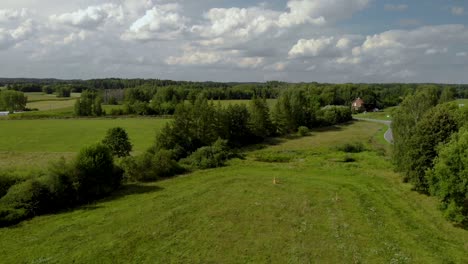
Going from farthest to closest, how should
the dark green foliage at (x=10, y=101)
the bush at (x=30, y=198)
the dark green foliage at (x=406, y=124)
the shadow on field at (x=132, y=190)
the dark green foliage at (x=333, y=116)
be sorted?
the dark green foliage at (x=10, y=101), the dark green foliage at (x=333, y=116), the dark green foliage at (x=406, y=124), the shadow on field at (x=132, y=190), the bush at (x=30, y=198)

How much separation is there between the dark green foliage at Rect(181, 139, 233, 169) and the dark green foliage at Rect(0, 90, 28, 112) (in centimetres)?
11042

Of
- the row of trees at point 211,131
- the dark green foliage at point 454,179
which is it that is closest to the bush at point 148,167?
the row of trees at point 211,131

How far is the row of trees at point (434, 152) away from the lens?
2417 cm

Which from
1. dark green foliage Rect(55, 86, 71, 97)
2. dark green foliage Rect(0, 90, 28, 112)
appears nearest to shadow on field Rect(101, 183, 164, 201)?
dark green foliage Rect(0, 90, 28, 112)

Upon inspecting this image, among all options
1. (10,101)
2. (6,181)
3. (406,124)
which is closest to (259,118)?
(406,124)

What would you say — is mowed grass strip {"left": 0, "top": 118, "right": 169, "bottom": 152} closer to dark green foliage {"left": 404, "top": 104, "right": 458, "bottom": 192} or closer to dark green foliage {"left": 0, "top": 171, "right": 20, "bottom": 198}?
dark green foliage {"left": 0, "top": 171, "right": 20, "bottom": 198}

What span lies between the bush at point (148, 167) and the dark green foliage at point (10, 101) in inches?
4426

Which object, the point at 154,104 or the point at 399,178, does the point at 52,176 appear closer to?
the point at 399,178

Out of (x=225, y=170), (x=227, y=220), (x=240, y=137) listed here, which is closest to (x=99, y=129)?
(x=240, y=137)

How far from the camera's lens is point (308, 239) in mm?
22422

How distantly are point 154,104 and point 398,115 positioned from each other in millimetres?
94514

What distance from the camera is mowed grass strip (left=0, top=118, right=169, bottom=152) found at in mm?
59688

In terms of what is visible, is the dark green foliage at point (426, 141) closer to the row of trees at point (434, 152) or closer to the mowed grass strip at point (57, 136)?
the row of trees at point (434, 152)

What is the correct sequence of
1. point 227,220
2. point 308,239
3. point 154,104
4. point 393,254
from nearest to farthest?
point 393,254 < point 308,239 < point 227,220 < point 154,104
